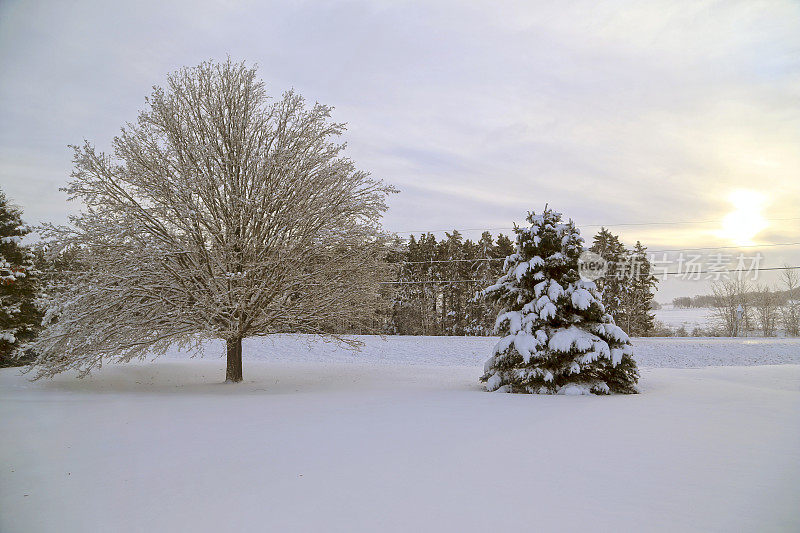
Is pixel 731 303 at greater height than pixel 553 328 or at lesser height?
greater

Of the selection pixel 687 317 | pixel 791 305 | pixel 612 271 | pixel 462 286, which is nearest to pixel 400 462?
pixel 612 271

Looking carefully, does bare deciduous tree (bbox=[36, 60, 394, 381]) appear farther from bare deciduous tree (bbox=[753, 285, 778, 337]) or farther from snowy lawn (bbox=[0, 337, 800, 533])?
bare deciduous tree (bbox=[753, 285, 778, 337])

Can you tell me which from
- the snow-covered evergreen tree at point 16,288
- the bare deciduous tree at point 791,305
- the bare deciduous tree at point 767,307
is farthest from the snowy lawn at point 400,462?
the bare deciduous tree at point 767,307

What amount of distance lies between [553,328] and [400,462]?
7.74 m

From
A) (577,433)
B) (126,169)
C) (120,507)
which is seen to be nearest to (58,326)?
(126,169)

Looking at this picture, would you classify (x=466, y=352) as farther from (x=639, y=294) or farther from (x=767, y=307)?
(x=767, y=307)

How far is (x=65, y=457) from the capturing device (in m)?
5.96

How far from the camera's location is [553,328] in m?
12.4

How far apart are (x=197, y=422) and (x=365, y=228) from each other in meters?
6.91

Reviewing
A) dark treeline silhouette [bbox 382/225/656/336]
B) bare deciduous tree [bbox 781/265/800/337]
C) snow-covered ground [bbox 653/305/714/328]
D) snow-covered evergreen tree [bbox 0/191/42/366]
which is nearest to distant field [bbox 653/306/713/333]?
snow-covered ground [bbox 653/305/714/328]

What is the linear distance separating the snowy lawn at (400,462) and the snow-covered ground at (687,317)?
4536cm

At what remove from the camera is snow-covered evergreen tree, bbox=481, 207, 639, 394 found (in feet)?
38.5

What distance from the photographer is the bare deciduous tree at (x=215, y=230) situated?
11969 mm

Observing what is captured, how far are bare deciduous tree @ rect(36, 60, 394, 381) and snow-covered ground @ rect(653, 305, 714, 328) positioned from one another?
47.7 metres
